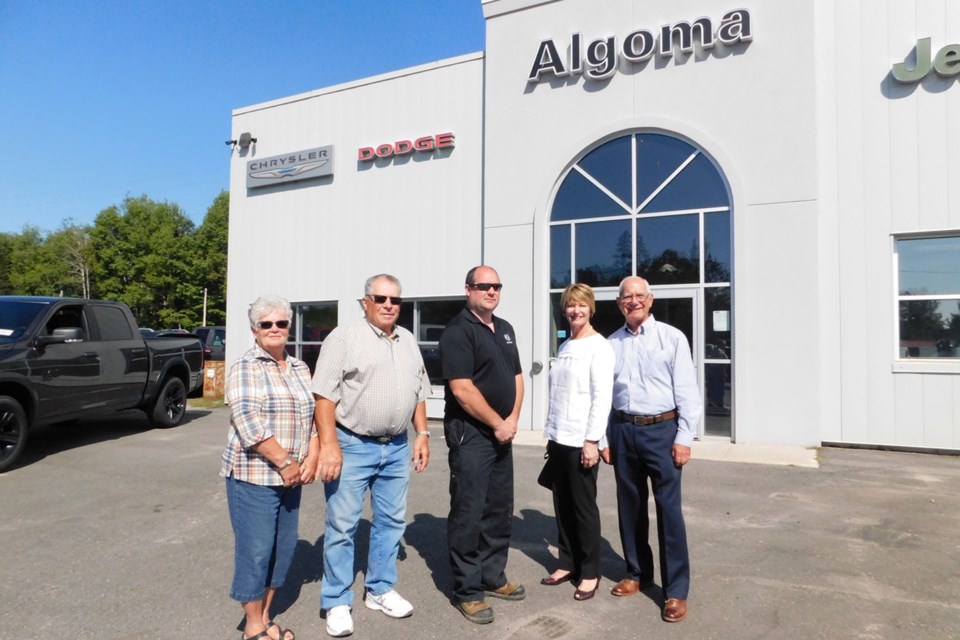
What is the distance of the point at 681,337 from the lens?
149 inches

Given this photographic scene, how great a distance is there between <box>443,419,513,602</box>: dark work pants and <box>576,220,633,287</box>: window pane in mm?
6635

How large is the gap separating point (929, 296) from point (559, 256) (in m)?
5.32

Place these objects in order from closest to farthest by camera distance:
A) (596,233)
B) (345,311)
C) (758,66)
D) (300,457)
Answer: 1. (300,457)
2. (758,66)
3. (596,233)
4. (345,311)

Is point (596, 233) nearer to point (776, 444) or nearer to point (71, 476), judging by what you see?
point (776, 444)

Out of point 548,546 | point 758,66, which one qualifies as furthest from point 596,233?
point 548,546

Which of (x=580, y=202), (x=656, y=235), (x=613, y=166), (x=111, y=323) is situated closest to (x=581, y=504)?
(x=656, y=235)

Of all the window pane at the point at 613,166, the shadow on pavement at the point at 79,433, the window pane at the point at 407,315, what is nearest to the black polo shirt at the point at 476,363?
the shadow on pavement at the point at 79,433

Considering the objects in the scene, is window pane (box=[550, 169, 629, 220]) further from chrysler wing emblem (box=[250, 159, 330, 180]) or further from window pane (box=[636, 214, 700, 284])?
chrysler wing emblem (box=[250, 159, 330, 180])

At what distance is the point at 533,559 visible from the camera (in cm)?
446

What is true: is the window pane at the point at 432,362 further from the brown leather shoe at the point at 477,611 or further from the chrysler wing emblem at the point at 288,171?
the brown leather shoe at the point at 477,611

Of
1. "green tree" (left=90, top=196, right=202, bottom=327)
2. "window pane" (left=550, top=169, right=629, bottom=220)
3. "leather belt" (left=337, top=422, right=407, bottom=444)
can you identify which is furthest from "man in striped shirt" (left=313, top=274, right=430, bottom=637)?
"green tree" (left=90, top=196, right=202, bottom=327)

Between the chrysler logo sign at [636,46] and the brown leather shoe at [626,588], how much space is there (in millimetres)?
8405

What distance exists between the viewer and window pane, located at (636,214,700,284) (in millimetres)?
9508

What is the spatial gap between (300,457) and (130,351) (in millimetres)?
7594
